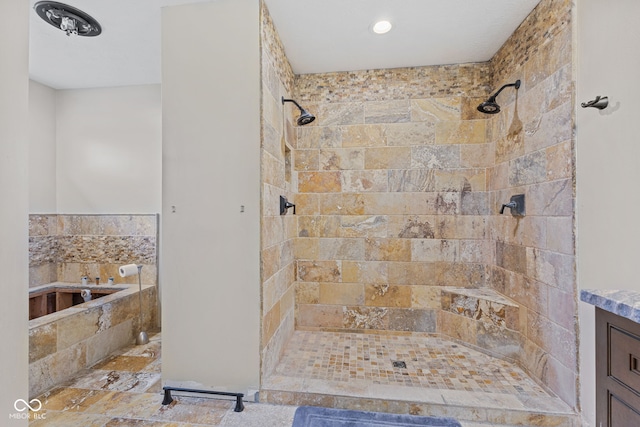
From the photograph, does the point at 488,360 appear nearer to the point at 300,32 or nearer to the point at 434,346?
the point at 434,346

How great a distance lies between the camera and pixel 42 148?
298cm

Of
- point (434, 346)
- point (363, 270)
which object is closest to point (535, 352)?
point (434, 346)

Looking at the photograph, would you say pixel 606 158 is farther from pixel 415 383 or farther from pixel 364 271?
pixel 364 271

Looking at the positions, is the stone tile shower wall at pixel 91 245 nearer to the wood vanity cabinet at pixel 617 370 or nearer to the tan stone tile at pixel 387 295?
the tan stone tile at pixel 387 295

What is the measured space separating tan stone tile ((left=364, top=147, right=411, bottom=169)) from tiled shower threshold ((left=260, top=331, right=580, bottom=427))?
158 cm

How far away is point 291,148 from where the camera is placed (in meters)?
2.57

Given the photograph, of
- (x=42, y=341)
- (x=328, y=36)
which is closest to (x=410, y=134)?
(x=328, y=36)

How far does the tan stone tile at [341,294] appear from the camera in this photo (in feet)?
8.55

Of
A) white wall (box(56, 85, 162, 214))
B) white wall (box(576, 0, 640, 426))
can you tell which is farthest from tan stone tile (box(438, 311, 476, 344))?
white wall (box(56, 85, 162, 214))

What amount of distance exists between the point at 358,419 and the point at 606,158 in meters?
1.91

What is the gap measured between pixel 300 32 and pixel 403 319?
257cm

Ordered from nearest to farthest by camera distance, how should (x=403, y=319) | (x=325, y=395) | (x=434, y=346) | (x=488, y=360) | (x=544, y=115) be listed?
(x=325, y=395) → (x=544, y=115) → (x=488, y=360) → (x=434, y=346) → (x=403, y=319)

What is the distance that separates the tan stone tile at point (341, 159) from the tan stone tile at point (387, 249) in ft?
2.37

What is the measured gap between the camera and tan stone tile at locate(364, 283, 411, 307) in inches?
101
